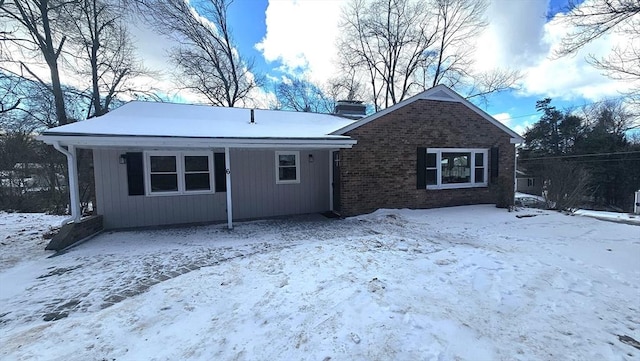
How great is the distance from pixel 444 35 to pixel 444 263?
23.6m

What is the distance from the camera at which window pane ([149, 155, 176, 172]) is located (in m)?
8.02

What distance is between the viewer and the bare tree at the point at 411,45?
72.3 ft

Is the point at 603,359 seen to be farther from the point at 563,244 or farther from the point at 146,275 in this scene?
the point at 146,275

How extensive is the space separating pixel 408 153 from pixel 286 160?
13.2 ft

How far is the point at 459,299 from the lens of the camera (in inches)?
136

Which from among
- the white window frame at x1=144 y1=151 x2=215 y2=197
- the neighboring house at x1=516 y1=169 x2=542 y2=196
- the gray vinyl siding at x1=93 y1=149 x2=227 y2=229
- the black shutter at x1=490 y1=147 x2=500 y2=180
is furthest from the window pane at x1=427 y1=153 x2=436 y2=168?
the neighboring house at x1=516 y1=169 x2=542 y2=196

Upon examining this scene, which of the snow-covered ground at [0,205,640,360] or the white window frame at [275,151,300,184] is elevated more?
the white window frame at [275,151,300,184]

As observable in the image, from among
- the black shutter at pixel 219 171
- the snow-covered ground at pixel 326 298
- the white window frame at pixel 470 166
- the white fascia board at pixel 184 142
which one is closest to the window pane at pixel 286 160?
the white fascia board at pixel 184 142

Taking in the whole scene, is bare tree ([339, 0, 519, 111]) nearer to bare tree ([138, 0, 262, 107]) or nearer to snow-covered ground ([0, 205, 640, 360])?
bare tree ([138, 0, 262, 107])

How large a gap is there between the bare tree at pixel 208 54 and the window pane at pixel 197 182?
13.5 metres

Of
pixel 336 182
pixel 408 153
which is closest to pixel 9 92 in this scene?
pixel 336 182

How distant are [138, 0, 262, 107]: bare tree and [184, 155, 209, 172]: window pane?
1334cm

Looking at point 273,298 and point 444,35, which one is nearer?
point 273,298

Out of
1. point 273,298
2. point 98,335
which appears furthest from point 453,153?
point 98,335
